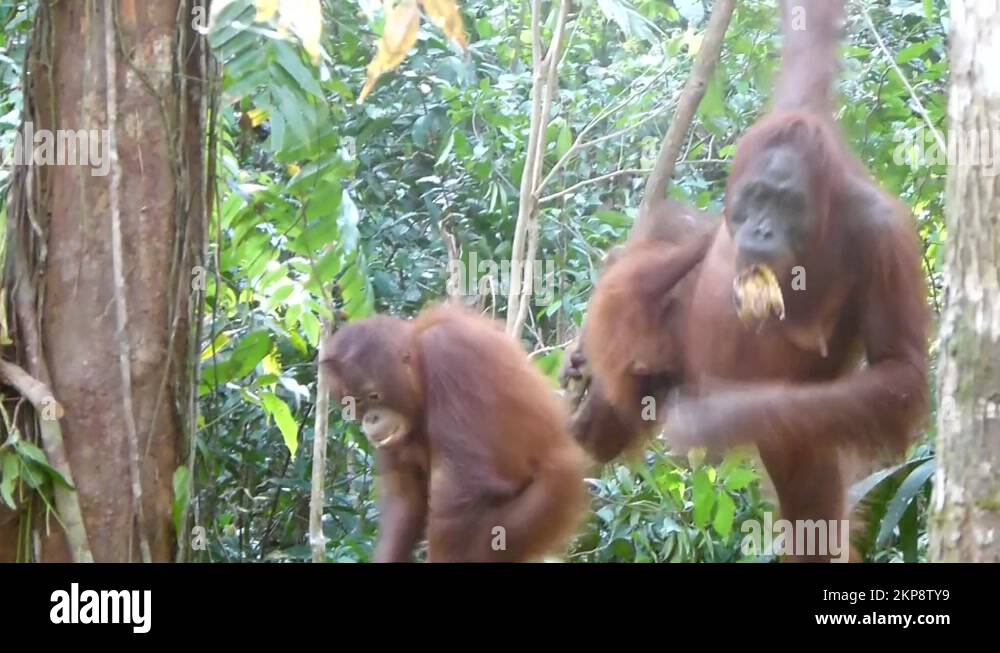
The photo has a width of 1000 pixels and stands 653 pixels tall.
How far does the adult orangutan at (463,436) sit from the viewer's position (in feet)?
9.59

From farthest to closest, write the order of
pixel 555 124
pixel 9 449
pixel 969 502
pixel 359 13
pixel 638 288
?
pixel 555 124 < pixel 359 13 < pixel 638 288 < pixel 9 449 < pixel 969 502

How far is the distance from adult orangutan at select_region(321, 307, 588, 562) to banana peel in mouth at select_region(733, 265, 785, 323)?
0.71 meters

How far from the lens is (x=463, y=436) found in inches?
116

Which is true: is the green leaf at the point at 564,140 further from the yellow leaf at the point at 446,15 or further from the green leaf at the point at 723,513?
the yellow leaf at the point at 446,15

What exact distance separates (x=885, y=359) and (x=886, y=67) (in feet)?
6.17

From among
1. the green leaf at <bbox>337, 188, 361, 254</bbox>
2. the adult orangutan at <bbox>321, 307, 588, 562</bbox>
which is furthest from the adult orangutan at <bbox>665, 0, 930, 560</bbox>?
the green leaf at <bbox>337, 188, 361, 254</bbox>

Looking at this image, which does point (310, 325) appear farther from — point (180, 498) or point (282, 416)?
point (180, 498)

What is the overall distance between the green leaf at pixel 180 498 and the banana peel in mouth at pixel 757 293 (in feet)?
4.10

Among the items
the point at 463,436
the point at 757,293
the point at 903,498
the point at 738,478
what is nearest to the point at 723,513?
the point at 738,478

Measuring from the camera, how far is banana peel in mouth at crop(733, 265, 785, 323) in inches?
98.5

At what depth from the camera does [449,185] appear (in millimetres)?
4781
